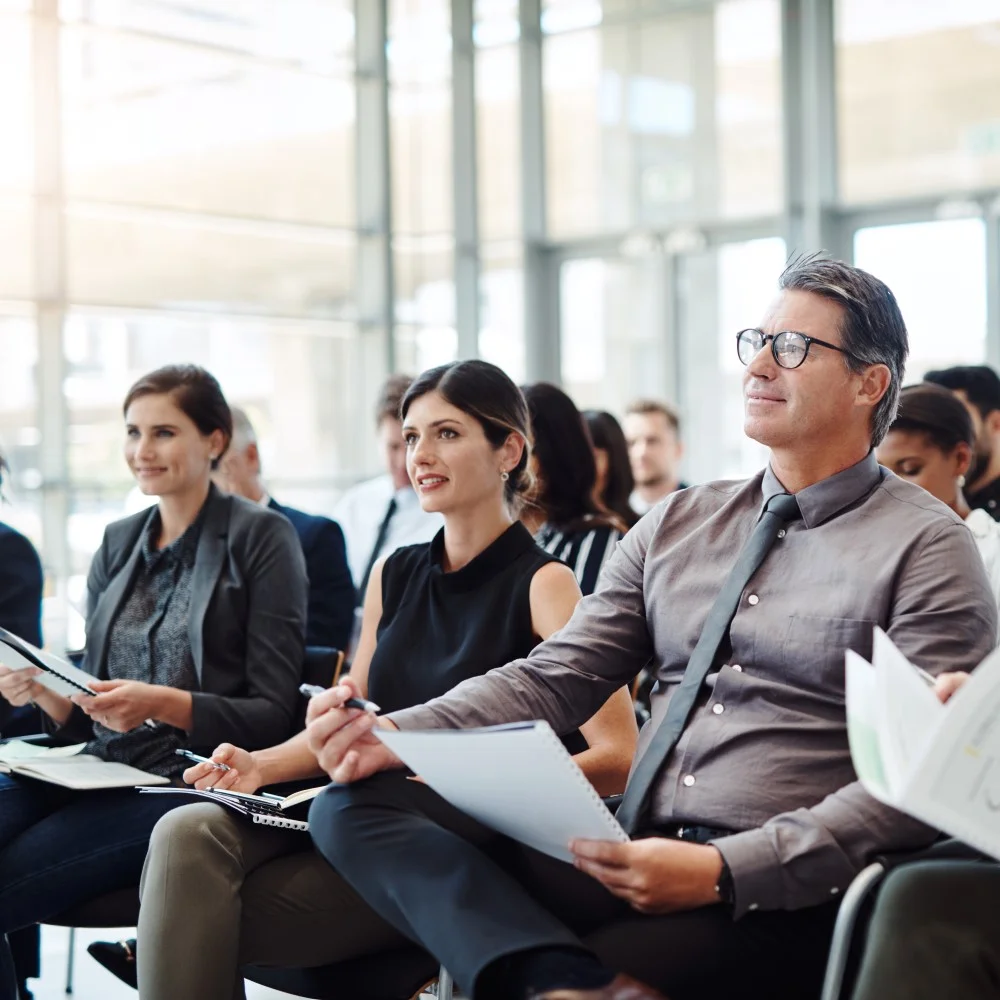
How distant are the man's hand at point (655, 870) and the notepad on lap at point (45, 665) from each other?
44.1 inches

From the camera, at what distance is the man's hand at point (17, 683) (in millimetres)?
2611

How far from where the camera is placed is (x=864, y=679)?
58.7 inches

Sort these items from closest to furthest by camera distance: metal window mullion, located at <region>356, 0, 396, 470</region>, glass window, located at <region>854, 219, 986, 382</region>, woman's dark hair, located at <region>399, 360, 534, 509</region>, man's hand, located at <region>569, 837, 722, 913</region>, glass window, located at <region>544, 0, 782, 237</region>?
man's hand, located at <region>569, 837, 722, 913</region>, woman's dark hair, located at <region>399, 360, 534, 509</region>, glass window, located at <region>854, 219, 986, 382</region>, glass window, located at <region>544, 0, 782, 237</region>, metal window mullion, located at <region>356, 0, 396, 470</region>

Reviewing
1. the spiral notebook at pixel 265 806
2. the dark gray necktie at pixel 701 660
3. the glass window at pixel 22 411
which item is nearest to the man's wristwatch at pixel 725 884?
the dark gray necktie at pixel 701 660

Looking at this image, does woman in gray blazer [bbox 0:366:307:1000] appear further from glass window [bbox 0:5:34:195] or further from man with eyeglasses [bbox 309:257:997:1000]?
glass window [bbox 0:5:34:195]

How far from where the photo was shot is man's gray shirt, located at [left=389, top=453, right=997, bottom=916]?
1727 millimetres

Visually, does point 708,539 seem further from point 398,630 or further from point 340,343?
point 340,343

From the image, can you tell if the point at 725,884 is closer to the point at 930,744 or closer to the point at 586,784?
the point at 586,784

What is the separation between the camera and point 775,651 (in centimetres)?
193

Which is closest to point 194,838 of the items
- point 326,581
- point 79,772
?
point 79,772

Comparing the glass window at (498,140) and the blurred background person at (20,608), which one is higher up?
the glass window at (498,140)

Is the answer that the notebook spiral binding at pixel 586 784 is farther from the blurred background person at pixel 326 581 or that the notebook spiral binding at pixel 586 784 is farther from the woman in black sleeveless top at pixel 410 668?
the blurred background person at pixel 326 581

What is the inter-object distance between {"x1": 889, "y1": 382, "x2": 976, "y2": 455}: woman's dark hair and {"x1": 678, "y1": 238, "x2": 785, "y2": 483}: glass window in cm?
585

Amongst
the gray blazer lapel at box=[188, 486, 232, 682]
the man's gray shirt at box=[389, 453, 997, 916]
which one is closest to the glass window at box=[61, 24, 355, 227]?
the gray blazer lapel at box=[188, 486, 232, 682]
